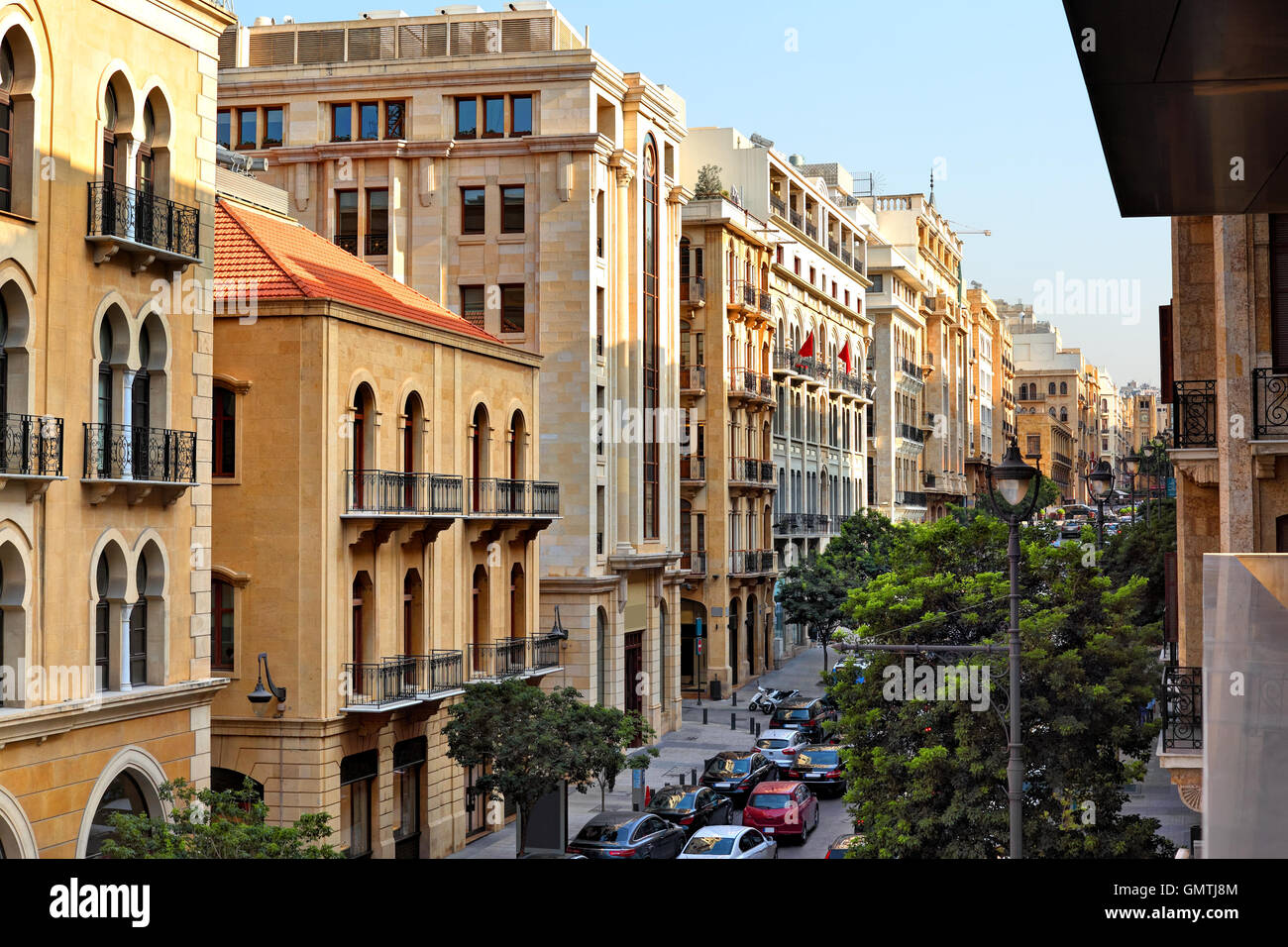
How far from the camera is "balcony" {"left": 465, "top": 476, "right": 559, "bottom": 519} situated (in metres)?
40.2

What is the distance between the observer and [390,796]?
112 ft

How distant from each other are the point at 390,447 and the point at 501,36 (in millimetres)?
22040

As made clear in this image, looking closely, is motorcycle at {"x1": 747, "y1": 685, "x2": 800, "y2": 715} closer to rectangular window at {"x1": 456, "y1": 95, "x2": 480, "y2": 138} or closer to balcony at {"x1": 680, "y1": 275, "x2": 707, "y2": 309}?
balcony at {"x1": 680, "y1": 275, "x2": 707, "y2": 309}

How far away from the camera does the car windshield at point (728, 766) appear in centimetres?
4166

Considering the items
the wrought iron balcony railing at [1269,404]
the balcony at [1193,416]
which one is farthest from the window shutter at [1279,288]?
the balcony at [1193,416]

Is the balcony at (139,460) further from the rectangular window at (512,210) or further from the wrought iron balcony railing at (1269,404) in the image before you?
the rectangular window at (512,210)

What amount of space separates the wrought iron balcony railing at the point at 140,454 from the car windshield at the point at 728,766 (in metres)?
19.8

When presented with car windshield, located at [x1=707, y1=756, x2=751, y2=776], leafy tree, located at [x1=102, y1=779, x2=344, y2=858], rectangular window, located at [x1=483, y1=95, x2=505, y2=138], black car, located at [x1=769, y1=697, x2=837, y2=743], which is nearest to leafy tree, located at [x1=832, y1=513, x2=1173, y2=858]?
leafy tree, located at [x1=102, y1=779, x2=344, y2=858]

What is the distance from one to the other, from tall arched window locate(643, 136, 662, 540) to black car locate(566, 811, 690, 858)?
2232 cm

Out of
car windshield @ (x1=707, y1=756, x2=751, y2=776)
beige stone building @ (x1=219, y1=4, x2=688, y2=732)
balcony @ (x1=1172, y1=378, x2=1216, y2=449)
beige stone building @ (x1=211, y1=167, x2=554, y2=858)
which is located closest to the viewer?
balcony @ (x1=1172, y1=378, x2=1216, y2=449)

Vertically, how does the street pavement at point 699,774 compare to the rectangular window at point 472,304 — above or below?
below
